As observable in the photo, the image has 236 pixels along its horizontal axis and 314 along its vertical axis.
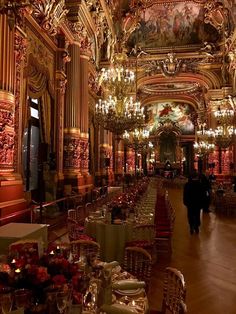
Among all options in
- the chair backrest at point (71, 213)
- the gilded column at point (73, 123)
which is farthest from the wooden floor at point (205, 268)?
the gilded column at point (73, 123)

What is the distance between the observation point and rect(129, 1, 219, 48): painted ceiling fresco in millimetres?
18250

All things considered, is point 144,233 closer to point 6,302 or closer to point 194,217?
point 194,217

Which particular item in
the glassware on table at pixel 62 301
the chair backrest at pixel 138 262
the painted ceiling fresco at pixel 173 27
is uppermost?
the painted ceiling fresco at pixel 173 27

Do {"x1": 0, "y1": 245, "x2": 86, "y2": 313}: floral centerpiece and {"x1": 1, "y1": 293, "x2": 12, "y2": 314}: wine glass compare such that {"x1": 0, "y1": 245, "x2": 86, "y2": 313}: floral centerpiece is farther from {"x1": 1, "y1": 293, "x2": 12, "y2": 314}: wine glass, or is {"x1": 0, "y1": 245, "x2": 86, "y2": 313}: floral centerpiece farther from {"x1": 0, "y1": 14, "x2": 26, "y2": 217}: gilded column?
{"x1": 0, "y1": 14, "x2": 26, "y2": 217}: gilded column

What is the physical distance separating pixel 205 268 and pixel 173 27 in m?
16.9

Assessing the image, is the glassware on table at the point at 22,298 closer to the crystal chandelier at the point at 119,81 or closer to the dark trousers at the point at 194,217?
the dark trousers at the point at 194,217

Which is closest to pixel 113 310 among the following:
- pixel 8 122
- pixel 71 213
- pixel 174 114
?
pixel 71 213

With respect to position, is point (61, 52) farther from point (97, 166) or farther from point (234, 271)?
point (234, 271)

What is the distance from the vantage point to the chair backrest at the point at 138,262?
2.98m

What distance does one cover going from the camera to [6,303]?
1.45m

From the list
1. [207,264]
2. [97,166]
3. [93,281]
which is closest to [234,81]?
[97,166]

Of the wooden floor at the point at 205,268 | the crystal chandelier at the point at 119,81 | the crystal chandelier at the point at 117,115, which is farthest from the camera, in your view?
the crystal chandelier at the point at 119,81

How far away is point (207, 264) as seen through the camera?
532 cm

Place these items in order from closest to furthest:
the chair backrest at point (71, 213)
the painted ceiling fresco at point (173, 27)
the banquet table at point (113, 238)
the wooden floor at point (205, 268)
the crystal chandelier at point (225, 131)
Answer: the wooden floor at point (205, 268), the banquet table at point (113, 238), the chair backrest at point (71, 213), the crystal chandelier at point (225, 131), the painted ceiling fresco at point (173, 27)
